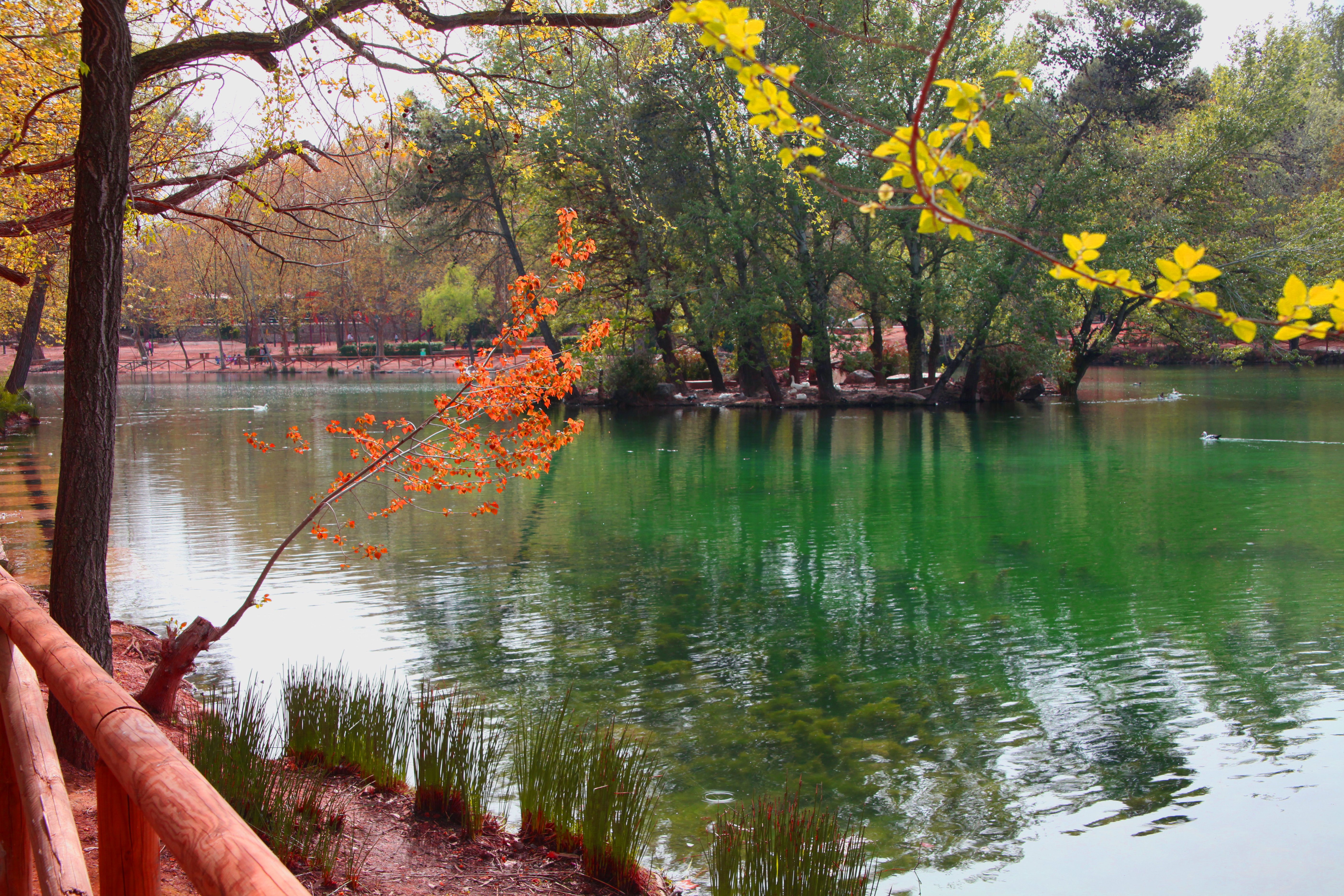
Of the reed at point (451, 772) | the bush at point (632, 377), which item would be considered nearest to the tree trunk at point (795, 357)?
the bush at point (632, 377)

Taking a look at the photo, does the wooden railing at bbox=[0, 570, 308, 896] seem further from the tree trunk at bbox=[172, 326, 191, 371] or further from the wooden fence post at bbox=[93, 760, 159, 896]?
the tree trunk at bbox=[172, 326, 191, 371]

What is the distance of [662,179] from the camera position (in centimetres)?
2817

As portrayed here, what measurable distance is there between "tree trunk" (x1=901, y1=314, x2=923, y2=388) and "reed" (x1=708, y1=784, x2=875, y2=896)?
2687 cm

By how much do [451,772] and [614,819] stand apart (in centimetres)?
95

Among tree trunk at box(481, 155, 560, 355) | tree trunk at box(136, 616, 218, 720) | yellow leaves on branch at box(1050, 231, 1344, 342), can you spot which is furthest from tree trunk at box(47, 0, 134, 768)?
tree trunk at box(481, 155, 560, 355)

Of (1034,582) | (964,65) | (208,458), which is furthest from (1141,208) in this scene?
(208,458)

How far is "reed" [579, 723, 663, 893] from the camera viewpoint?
450 cm

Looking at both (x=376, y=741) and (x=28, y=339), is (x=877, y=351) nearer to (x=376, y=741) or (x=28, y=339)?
(x=28, y=339)

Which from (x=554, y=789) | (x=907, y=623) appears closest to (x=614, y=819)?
(x=554, y=789)

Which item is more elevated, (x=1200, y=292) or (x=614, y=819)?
(x=1200, y=292)

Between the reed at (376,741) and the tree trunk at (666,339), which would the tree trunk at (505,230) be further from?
the reed at (376,741)

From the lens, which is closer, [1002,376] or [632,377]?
[1002,376]

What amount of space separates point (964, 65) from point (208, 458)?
20.5m

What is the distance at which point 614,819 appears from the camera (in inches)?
182
